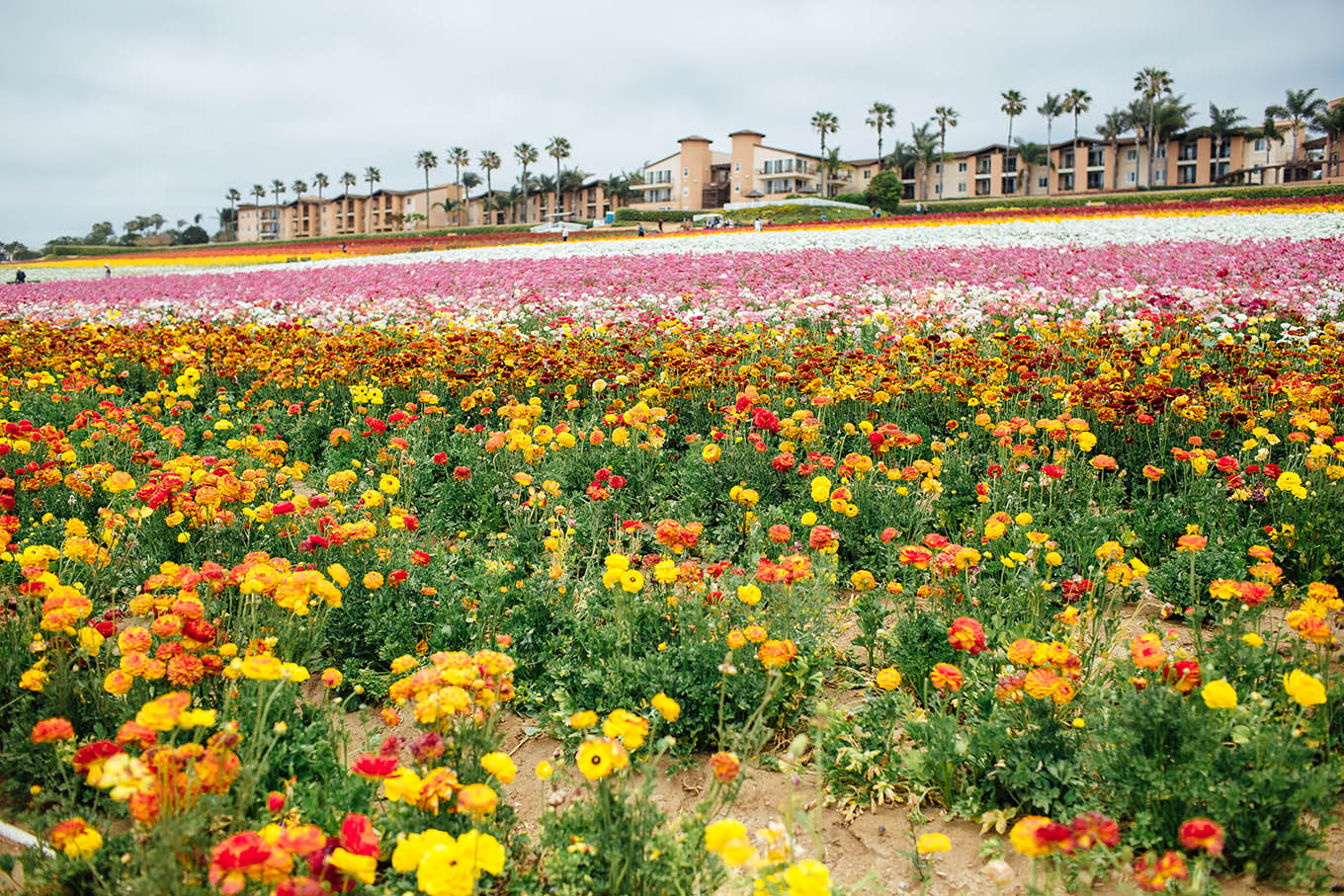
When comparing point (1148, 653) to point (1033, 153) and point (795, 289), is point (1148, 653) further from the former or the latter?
point (1033, 153)

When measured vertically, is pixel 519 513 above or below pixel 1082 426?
below

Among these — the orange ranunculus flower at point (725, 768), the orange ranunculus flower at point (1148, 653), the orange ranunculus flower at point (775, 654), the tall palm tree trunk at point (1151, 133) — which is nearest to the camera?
the orange ranunculus flower at point (725, 768)

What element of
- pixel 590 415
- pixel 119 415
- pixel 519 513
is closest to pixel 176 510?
pixel 519 513

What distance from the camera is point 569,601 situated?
3742 mm

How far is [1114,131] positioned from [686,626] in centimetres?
9603

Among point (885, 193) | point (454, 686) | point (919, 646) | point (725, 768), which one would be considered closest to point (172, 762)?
point (454, 686)

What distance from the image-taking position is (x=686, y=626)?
3.27 m

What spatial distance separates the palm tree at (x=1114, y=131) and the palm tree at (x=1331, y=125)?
14.9 m

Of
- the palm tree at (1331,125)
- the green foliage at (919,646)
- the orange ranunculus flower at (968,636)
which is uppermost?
the palm tree at (1331,125)

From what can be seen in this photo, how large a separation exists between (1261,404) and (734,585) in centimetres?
409

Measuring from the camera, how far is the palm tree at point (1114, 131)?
3287 inches

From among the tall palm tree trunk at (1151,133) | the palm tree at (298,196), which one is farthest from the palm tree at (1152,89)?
the palm tree at (298,196)

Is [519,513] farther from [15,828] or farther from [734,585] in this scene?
[15,828]

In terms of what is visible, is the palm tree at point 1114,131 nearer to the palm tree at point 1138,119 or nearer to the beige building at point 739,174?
the palm tree at point 1138,119
